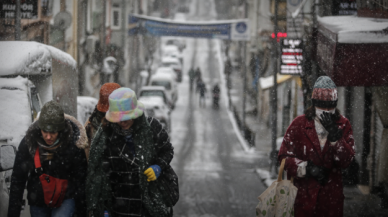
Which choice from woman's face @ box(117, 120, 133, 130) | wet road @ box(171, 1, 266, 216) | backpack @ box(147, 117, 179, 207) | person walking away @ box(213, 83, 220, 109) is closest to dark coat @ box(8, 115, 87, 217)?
woman's face @ box(117, 120, 133, 130)

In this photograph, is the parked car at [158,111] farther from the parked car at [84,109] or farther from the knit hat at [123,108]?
the knit hat at [123,108]

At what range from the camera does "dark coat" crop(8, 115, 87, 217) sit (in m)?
4.35

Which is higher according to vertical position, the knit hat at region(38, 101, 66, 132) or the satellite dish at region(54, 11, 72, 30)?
the satellite dish at region(54, 11, 72, 30)

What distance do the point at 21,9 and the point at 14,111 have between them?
24.9ft

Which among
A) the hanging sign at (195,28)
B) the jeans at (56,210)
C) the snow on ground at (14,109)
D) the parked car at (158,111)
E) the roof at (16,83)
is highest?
the hanging sign at (195,28)

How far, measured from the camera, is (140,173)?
13.8 feet

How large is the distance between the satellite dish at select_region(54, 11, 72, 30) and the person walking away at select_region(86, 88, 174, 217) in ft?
48.7

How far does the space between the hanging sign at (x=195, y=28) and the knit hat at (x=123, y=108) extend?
823 inches

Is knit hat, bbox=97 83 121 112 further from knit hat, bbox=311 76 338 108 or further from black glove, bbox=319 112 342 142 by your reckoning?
black glove, bbox=319 112 342 142

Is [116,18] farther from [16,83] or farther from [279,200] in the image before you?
[279,200]

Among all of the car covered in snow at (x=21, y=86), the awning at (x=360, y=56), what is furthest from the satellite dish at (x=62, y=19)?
the awning at (x=360, y=56)

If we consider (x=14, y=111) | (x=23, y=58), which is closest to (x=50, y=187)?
(x=14, y=111)

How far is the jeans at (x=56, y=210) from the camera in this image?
4.50 metres

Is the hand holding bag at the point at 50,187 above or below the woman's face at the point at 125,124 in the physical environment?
below
